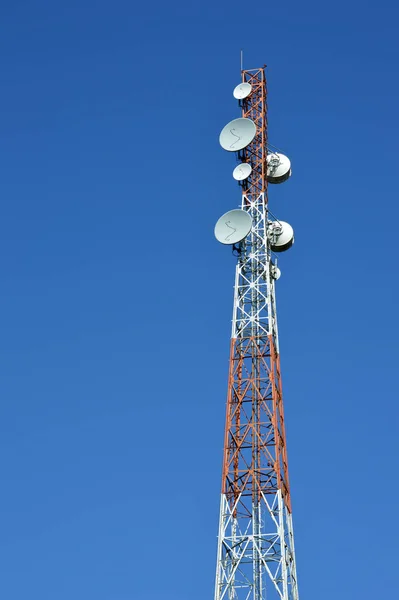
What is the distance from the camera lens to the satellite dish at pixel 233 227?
68375 mm

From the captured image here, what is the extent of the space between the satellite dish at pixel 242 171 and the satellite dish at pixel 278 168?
2351 millimetres

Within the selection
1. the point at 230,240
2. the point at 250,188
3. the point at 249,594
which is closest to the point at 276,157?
the point at 250,188

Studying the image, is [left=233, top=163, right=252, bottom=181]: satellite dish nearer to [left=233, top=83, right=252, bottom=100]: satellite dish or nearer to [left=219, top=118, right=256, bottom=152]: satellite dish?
[left=219, top=118, right=256, bottom=152]: satellite dish

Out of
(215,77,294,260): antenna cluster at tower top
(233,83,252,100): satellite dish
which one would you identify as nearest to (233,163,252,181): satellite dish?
(215,77,294,260): antenna cluster at tower top

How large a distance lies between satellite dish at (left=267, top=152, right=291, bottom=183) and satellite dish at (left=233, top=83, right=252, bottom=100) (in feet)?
13.5

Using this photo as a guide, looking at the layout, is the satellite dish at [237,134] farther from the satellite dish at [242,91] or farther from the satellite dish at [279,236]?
the satellite dish at [279,236]

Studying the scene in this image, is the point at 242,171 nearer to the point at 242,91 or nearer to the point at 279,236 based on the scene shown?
the point at 279,236

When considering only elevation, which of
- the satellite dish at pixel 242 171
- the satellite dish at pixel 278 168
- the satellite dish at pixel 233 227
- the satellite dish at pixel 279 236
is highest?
the satellite dish at pixel 278 168

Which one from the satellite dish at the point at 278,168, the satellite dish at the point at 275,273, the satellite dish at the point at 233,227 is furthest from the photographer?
the satellite dish at the point at 278,168

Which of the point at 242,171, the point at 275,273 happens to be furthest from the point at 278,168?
the point at 275,273

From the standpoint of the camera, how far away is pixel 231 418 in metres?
64.7

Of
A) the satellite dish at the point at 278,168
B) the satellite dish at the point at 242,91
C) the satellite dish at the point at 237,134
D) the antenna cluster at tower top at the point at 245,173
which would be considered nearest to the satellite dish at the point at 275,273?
the antenna cluster at tower top at the point at 245,173

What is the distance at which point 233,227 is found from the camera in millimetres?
68750

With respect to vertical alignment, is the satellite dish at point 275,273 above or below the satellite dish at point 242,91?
below
